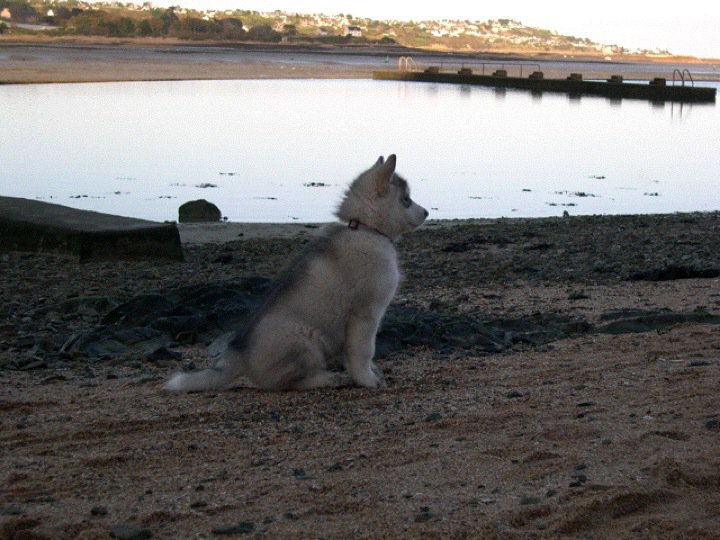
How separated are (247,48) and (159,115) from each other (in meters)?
75.2

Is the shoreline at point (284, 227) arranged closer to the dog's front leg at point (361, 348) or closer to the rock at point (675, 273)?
the rock at point (675, 273)

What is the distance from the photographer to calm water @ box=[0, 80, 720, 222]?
18.6 metres

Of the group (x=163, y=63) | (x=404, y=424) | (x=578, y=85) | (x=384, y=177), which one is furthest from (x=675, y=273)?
(x=163, y=63)

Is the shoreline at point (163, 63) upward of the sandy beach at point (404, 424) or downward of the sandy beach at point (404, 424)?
downward

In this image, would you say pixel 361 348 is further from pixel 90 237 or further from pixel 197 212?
pixel 197 212

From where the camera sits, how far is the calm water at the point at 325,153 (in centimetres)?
1858

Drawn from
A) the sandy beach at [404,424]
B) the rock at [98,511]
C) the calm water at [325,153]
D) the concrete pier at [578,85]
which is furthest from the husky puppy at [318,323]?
the concrete pier at [578,85]

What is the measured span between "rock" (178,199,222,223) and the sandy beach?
5.85 m

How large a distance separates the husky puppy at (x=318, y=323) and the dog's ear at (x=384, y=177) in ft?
0.04

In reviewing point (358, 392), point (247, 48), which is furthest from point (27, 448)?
point (247, 48)

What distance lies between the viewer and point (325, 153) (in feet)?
82.6

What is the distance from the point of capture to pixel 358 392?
5.98 m

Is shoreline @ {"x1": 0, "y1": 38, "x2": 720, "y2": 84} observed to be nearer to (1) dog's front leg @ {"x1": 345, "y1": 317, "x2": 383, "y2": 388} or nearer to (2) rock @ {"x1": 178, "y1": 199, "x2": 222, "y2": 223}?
(2) rock @ {"x1": 178, "y1": 199, "x2": 222, "y2": 223}

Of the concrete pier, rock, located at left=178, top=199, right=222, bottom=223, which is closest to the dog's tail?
rock, located at left=178, top=199, right=222, bottom=223
